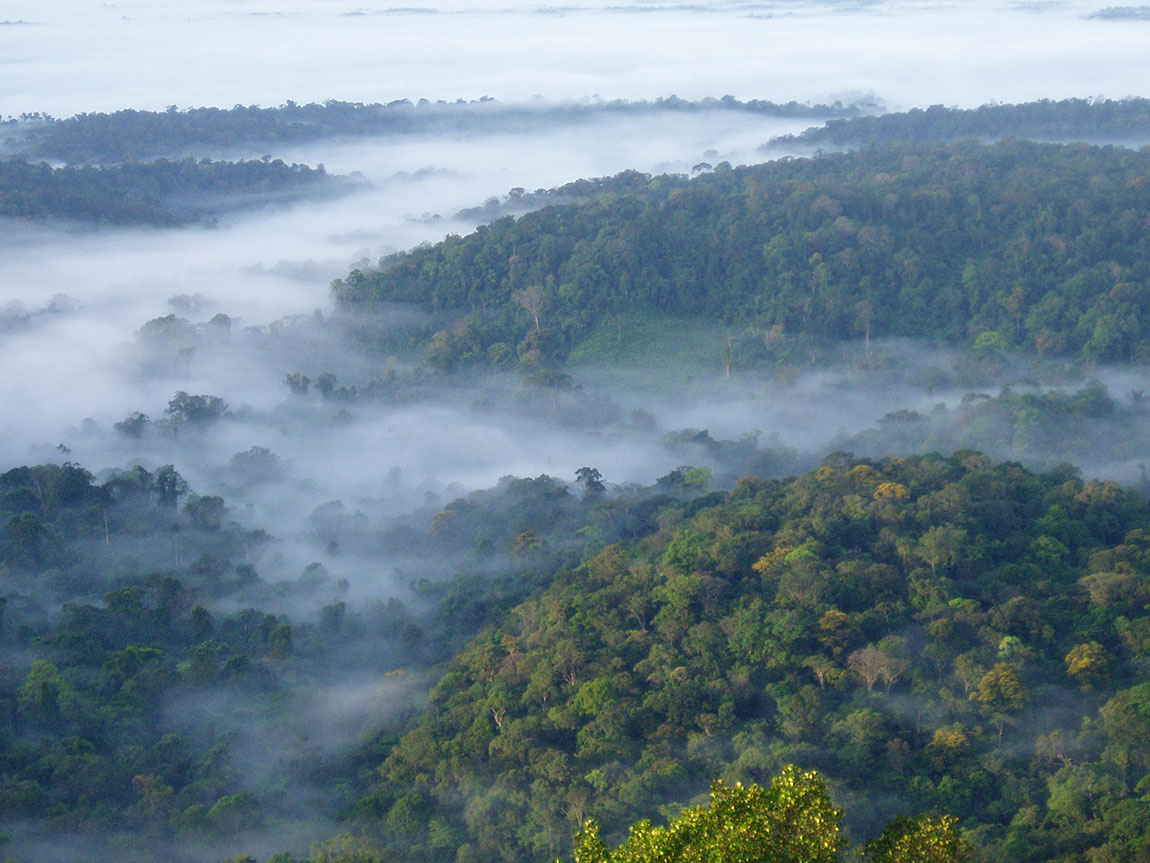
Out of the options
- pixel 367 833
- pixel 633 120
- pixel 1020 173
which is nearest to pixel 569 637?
pixel 367 833

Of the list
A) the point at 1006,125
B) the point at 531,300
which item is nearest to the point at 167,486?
the point at 531,300

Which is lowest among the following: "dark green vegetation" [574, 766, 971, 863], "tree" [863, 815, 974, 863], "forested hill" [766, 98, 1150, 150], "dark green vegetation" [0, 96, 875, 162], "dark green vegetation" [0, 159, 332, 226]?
"tree" [863, 815, 974, 863]

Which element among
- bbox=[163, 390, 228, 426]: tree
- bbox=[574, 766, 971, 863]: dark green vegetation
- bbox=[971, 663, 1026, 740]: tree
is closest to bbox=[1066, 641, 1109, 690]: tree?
bbox=[971, 663, 1026, 740]: tree

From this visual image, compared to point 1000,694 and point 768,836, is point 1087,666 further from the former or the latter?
point 768,836

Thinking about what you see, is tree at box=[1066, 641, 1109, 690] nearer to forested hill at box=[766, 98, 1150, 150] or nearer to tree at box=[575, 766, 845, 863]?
tree at box=[575, 766, 845, 863]

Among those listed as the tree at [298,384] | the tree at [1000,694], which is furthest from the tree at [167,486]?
the tree at [1000,694]

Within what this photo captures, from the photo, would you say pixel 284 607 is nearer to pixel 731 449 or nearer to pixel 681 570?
pixel 681 570
